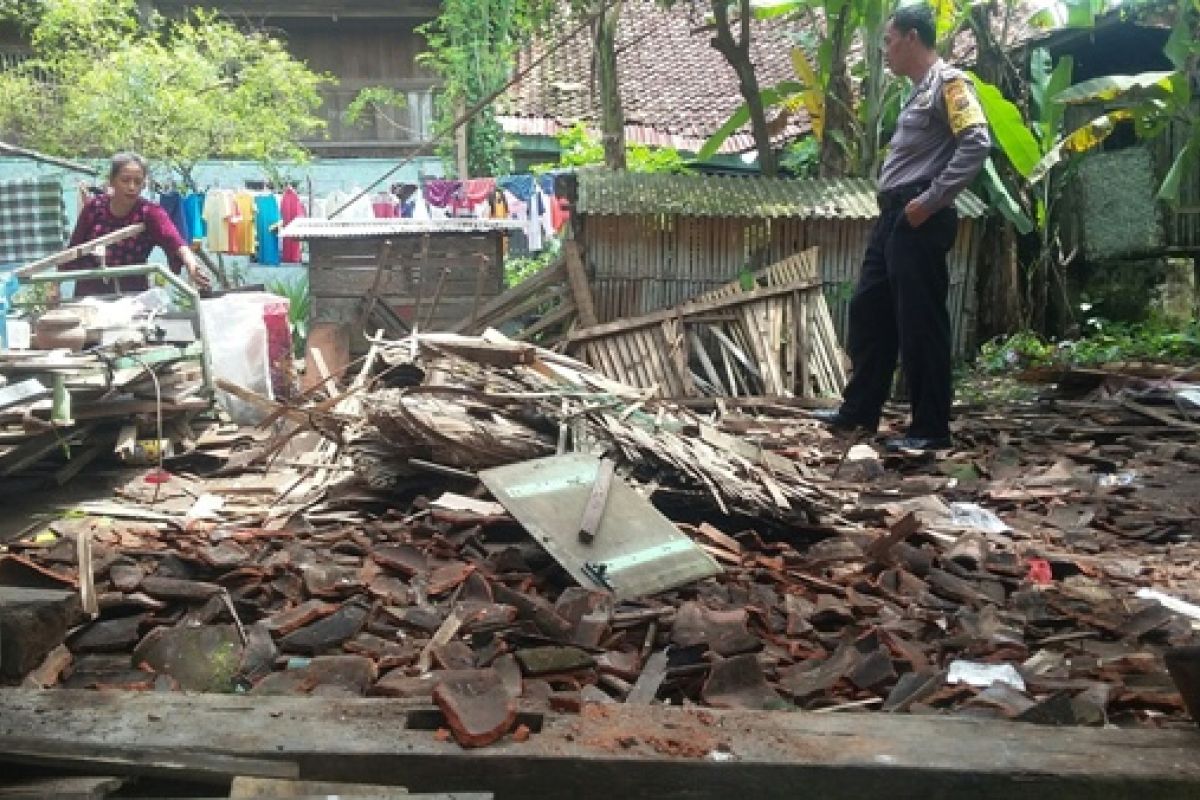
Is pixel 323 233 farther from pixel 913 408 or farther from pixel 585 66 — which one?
pixel 585 66

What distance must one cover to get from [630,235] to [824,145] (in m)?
2.83

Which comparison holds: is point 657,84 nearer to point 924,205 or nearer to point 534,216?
point 534,216

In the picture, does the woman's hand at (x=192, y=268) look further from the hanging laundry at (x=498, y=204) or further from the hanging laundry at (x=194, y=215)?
the hanging laundry at (x=498, y=204)

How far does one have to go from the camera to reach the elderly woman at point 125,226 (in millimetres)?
7520

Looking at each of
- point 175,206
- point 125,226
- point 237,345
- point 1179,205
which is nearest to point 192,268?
point 125,226

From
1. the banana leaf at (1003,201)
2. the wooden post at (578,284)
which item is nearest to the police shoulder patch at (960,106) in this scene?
the wooden post at (578,284)

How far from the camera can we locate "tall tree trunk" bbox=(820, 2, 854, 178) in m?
10.2

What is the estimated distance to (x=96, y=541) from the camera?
4242 millimetres

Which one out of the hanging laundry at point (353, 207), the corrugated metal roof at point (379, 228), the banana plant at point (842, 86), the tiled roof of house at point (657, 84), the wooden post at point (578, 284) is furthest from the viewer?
the tiled roof of house at point (657, 84)

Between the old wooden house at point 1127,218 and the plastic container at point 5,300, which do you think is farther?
the old wooden house at point 1127,218

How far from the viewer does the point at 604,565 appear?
3.75 metres

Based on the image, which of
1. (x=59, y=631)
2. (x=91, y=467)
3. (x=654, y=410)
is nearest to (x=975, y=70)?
(x=654, y=410)

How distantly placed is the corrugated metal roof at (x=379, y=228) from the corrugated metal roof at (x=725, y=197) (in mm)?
1158

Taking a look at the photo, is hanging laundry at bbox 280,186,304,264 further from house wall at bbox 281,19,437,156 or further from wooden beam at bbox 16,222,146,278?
wooden beam at bbox 16,222,146,278
